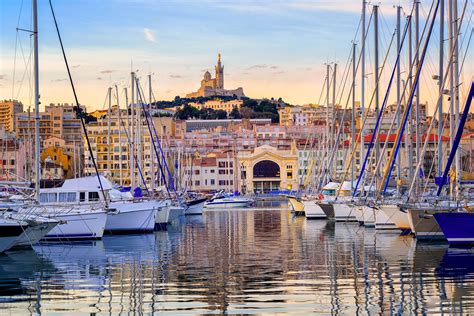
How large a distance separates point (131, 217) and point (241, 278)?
21.2 metres

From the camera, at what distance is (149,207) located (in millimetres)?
44812

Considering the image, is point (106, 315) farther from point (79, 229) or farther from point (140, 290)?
point (79, 229)

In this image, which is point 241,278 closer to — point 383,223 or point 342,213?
point 383,223

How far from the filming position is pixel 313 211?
6056cm

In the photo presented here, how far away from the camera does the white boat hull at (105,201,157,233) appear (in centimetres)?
4344

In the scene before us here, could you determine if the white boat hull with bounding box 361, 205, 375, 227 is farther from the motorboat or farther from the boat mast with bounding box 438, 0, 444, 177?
the motorboat

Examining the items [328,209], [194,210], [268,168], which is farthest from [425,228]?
[268,168]

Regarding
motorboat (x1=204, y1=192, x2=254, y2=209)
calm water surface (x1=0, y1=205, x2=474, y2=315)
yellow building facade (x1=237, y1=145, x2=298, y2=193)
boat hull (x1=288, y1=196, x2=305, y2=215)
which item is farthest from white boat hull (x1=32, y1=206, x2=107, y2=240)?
yellow building facade (x1=237, y1=145, x2=298, y2=193)

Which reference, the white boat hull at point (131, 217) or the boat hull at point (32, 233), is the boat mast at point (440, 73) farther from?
the boat hull at point (32, 233)

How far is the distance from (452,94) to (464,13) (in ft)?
9.86

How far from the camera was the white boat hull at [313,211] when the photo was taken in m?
60.1

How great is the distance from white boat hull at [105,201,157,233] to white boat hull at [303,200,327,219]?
17.0m

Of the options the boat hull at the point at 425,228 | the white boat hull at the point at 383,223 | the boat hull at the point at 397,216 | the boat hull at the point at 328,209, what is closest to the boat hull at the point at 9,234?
the boat hull at the point at 425,228

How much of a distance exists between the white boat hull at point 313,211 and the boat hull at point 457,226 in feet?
91.1
